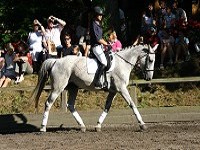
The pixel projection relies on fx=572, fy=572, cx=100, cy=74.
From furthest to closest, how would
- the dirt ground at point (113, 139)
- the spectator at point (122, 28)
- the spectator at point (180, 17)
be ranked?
the spectator at point (122, 28) < the spectator at point (180, 17) < the dirt ground at point (113, 139)

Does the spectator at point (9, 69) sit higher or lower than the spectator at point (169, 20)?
lower

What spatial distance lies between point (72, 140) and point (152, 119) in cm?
343

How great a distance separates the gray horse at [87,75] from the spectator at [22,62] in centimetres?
306

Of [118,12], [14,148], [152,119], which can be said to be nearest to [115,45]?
[152,119]

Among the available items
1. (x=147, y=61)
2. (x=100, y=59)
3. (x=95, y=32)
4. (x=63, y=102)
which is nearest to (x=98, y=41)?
(x=95, y=32)

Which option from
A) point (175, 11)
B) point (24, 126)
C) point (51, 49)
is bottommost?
point (24, 126)

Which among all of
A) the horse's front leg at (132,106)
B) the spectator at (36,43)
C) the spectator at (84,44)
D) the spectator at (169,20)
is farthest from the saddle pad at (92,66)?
the spectator at (169,20)

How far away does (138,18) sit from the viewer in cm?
2345

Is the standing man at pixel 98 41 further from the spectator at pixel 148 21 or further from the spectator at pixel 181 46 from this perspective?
the spectator at pixel 148 21

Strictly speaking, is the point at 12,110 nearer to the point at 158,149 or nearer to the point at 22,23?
the point at 22,23

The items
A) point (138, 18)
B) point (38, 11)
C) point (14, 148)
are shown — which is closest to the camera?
point (14, 148)

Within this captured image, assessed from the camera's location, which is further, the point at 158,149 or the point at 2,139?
the point at 2,139

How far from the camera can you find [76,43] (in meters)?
17.6

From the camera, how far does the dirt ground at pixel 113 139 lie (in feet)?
36.1
